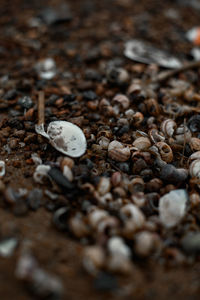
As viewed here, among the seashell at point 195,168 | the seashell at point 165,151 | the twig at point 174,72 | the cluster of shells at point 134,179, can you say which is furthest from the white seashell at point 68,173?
the twig at point 174,72

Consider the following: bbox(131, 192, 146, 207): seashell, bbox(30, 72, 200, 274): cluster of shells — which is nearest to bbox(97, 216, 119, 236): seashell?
bbox(30, 72, 200, 274): cluster of shells

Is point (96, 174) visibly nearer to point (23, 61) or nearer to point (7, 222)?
point (7, 222)

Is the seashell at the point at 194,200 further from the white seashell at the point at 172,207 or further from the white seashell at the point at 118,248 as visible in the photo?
the white seashell at the point at 118,248

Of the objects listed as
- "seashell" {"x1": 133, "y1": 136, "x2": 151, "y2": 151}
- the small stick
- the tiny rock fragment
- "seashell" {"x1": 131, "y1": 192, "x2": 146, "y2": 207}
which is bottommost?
"seashell" {"x1": 131, "y1": 192, "x2": 146, "y2": 207}

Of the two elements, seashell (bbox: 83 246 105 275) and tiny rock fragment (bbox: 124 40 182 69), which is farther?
tiny rock fragment (bbox: 124 40 182 69)

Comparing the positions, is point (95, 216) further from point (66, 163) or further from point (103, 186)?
point (66, 163)

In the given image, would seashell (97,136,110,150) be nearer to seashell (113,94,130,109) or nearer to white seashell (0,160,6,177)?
seashell (113,94,130,109)

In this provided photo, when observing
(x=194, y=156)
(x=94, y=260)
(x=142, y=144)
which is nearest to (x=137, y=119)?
(x=142, y=144)
